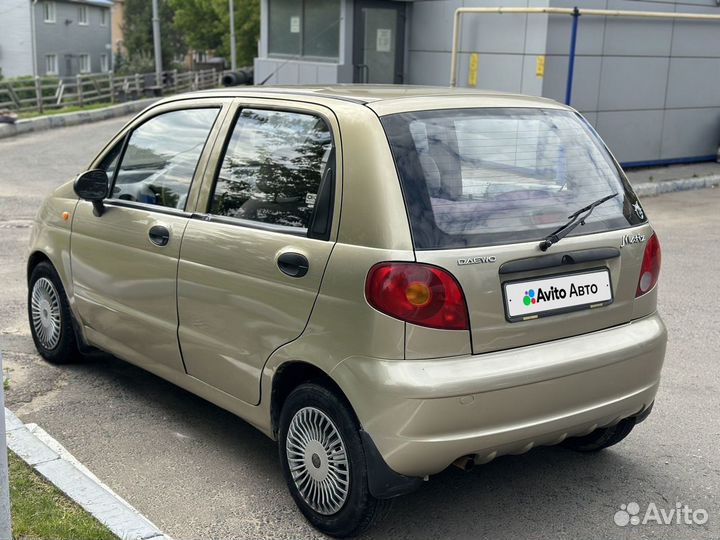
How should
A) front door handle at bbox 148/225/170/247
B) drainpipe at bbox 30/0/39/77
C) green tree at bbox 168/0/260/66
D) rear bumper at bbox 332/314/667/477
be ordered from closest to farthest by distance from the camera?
rear bumper at bbox 332/314/667/477
front door handle at bbox 148/225/170/247
green tree at bbox 168/0/260/66
drainpipe at bbox 30/0/39/77

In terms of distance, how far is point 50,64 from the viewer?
59312 millimetres

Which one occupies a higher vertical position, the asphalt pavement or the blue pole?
the blue pole

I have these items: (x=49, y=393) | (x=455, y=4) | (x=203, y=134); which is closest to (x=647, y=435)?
(x=203, y=134)

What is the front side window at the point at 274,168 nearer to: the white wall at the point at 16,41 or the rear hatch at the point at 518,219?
the rear hatch at the point at 518,219

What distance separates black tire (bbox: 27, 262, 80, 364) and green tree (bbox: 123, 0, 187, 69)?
229 feet

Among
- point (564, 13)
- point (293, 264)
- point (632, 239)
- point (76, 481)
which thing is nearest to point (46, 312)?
point (76, 481)

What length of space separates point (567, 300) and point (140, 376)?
302 centimetres

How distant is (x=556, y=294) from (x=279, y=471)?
63.8 inches

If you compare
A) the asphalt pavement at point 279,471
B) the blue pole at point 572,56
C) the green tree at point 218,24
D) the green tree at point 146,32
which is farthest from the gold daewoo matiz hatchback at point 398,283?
the green tree at point 146,32

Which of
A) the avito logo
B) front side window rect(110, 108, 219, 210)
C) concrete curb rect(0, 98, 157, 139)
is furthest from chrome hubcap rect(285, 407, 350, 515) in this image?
concrete curb rect(0, 98, 157, 139)

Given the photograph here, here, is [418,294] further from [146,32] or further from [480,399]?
[146,32]

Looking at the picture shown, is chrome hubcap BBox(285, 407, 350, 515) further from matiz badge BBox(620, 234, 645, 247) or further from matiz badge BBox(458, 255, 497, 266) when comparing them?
matiz badge BBox(620, 234, 645, 247)

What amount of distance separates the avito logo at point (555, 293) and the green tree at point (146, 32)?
72332mm

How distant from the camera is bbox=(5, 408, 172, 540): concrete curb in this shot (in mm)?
3564
